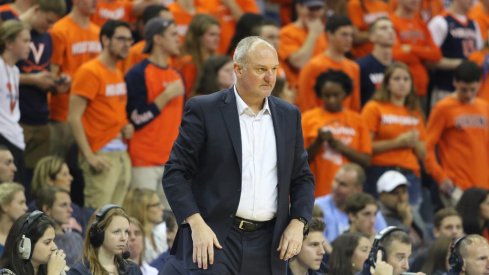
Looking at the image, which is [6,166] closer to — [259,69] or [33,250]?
[33,250]

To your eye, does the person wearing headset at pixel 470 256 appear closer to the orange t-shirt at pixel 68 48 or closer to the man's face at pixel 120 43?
the man's face at pixel 120 43

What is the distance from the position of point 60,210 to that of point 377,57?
4.67 m

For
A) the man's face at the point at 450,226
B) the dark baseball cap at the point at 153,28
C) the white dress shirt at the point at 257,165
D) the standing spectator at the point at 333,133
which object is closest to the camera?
the white dress shirt at the point at 257,165

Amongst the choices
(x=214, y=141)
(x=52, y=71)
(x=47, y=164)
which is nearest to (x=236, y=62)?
(x=214, y=141)

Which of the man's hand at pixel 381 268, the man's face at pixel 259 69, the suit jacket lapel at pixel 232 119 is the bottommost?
the man's hand at pixel 381 268

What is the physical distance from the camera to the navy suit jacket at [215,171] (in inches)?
240

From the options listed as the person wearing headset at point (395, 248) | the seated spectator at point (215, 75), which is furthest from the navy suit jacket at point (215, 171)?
the seated spectator at point (215, 75)

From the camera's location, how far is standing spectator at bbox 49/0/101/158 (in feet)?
36.4

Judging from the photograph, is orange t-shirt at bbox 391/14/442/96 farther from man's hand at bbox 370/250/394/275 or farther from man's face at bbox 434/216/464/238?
man's hand at bbox 370/250/394/275

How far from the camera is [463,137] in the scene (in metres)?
12.5

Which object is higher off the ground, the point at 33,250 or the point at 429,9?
→ the point at 429,9

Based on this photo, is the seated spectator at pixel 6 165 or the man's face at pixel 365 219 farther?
the man's face at pixel 365 219

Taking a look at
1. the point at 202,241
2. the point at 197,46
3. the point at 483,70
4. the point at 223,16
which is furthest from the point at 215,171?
the point at 483,70

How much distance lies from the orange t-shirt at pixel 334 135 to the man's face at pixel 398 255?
248cm
